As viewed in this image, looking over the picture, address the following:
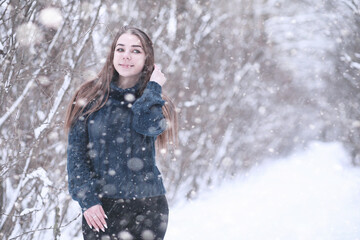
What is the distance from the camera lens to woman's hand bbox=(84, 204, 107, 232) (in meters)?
2.06

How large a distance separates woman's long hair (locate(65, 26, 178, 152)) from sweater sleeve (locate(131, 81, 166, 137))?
17 centimetres

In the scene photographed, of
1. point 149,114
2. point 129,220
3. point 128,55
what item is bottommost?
point 129,220

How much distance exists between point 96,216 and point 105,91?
0.68 meters

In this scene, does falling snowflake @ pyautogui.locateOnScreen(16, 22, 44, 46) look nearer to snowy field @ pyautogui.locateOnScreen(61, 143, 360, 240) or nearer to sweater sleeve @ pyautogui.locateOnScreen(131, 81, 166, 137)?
sweater sleeve @ pyautogui.locateOnScreen(131, 81, 166, 137)

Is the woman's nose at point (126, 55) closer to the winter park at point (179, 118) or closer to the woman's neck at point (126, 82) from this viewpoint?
the winter park at point (179, 118)

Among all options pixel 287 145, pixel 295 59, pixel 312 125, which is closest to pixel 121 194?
pixel 295 59

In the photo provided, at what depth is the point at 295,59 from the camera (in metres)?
13.5

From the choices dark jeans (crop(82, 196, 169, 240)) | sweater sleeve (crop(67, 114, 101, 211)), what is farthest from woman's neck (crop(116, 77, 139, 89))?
dark jeans (crop(82, 196, 169, 240))

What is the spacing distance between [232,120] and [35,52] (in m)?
5.75

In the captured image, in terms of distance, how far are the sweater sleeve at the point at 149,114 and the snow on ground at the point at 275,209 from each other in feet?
12.4

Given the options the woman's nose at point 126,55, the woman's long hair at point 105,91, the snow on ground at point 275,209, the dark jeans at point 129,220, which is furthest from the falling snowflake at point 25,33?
the snow on ground at point 275,209

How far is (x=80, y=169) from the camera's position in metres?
2.10

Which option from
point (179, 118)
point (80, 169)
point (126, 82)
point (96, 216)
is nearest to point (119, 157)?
point (80, 169)

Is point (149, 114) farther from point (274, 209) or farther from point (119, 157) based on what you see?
point (274, 209)
